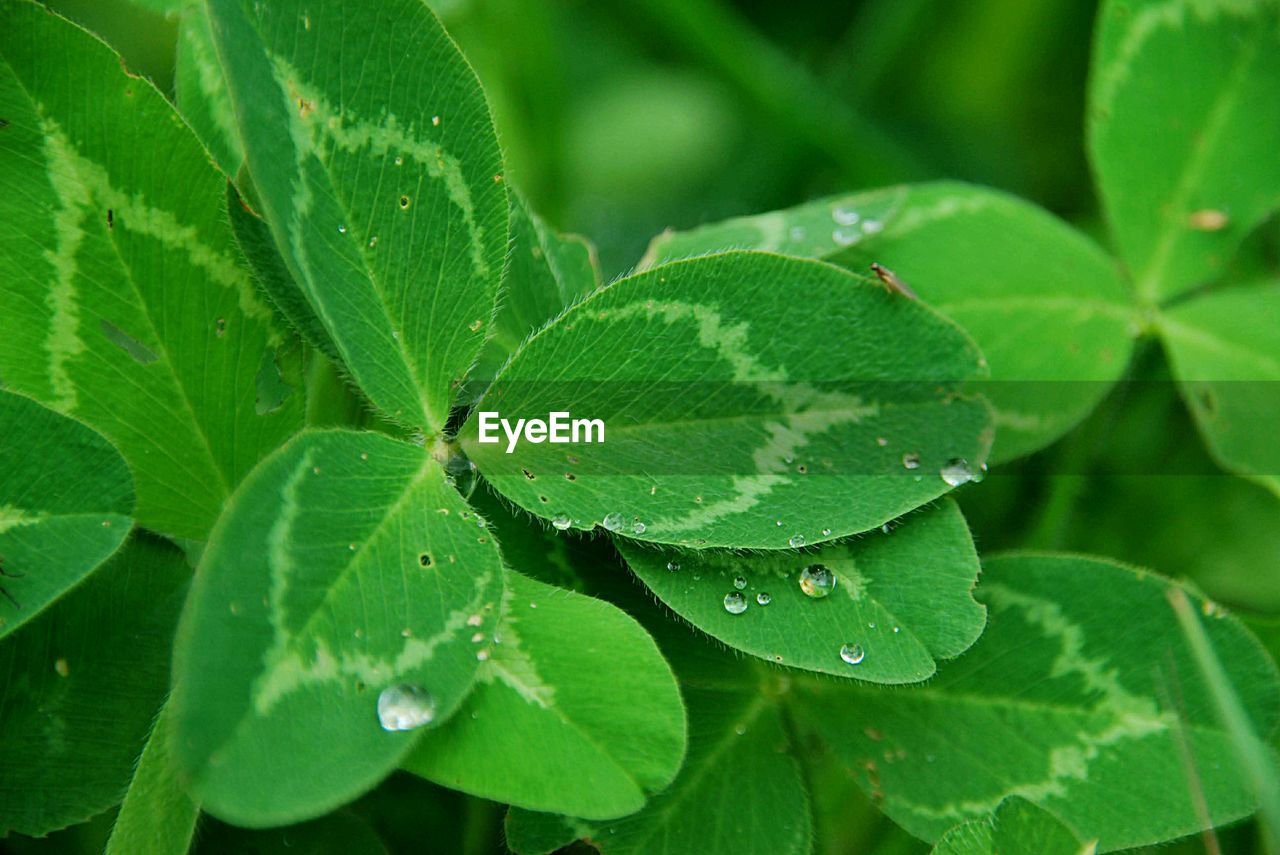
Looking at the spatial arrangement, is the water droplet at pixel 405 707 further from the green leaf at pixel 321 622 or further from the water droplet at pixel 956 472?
the water droplet at pixel 956 472

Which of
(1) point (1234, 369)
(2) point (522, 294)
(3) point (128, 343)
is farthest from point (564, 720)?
(1) point (1234, 369)

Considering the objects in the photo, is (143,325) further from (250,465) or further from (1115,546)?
(1115,546)

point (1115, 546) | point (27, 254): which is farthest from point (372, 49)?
point (1115, 546)

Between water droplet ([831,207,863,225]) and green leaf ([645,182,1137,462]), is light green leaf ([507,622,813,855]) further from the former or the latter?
water droplet ([831,207,863,225])

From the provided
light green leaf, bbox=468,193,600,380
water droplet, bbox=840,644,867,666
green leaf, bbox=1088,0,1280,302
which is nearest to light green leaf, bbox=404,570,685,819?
water droplet, bbox=840,644,867,666

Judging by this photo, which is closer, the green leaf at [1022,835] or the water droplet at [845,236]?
the green leaf at [1022,835]

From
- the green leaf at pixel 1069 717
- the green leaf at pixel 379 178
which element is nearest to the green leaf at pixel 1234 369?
the green leaf at pixel 1069 717

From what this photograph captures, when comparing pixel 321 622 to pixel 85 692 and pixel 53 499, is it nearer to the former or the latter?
pixel 53 499
